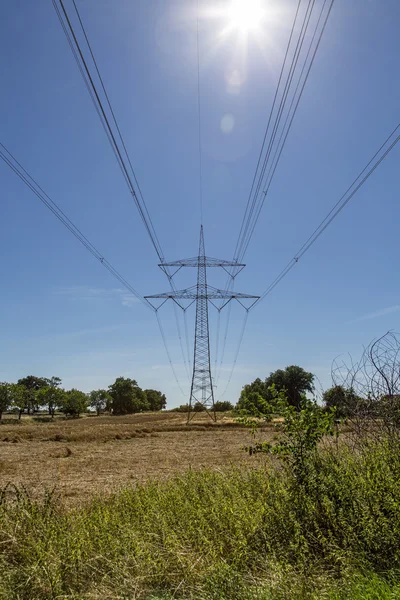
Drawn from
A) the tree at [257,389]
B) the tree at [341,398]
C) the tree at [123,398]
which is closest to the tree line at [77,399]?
the tree at [123,398]

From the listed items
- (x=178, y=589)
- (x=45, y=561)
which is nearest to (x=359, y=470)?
(x=178, y=589)

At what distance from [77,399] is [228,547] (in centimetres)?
9301

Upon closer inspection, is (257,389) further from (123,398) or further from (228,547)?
(123,398)

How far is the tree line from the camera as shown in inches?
2869

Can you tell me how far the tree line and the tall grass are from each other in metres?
73.5

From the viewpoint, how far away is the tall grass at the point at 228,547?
4.29 m

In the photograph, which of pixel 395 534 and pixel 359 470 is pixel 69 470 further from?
pixel 395 534

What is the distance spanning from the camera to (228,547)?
5477mm

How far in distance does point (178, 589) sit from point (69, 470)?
1381cm

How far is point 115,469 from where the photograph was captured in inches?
650

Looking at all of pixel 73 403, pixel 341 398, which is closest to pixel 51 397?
pixel 73 403

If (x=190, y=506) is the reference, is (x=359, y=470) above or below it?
above

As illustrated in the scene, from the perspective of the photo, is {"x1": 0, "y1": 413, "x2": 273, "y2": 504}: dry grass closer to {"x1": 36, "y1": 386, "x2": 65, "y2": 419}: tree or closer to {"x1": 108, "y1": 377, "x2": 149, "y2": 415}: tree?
{"x1": 36, "y1": 386, "x2": 65, "y2": 419}: tree

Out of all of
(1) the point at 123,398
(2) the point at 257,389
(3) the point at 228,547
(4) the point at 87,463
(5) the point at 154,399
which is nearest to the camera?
(3) the point at 228,547
